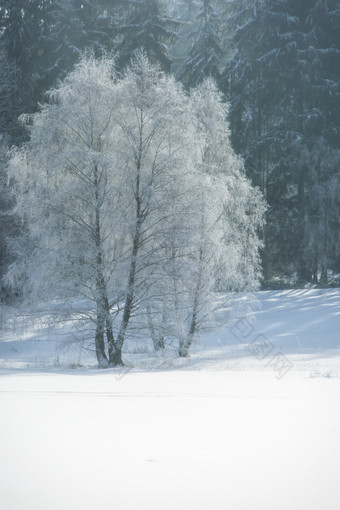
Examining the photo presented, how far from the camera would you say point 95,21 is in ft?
91.6

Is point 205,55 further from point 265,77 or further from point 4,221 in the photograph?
point 4,221

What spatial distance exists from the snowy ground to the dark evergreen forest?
1834cm

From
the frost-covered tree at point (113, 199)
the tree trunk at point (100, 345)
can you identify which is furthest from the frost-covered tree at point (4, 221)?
the tree trunk at point (100, 345)

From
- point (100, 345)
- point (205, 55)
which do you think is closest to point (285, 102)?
point (205, 55)

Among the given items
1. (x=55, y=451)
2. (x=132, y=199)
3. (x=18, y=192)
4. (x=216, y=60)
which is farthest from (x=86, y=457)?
(x=216, y=60)

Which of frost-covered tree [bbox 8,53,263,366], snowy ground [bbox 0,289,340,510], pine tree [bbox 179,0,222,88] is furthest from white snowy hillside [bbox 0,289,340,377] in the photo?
pine tree [bbox 179,0,222,88]

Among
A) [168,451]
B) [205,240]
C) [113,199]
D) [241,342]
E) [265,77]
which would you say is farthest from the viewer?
[265,77]

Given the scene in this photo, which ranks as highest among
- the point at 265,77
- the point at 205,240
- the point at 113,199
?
the point at 265,77

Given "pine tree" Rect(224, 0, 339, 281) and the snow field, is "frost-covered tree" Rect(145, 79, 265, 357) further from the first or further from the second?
"pine tree" Rect(224, 0, 339, 281)

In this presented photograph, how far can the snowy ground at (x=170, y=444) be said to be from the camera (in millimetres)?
2842

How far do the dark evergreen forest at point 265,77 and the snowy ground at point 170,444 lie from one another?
18.3 metres

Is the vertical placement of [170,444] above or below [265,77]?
below

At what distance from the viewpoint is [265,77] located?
27.0 metres

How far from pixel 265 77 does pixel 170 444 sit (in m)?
25.6
